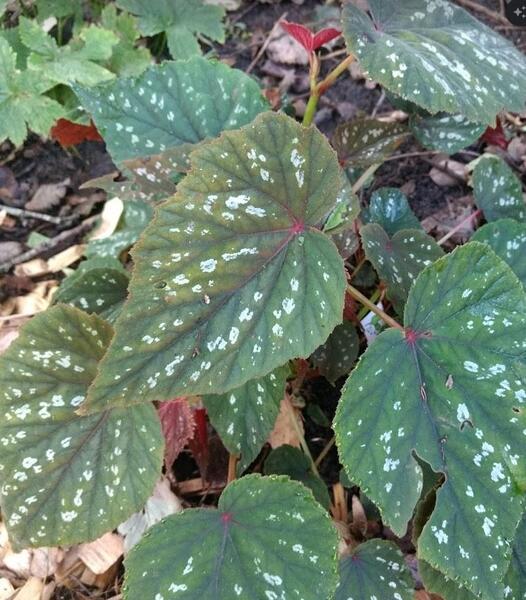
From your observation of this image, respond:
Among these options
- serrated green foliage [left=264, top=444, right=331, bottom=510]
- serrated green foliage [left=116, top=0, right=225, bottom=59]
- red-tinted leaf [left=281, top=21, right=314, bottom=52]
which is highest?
red-tinted leaf [left=281, top=21, right=314, bottom=52]

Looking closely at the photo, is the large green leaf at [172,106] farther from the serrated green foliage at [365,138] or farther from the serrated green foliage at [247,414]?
the serrated green foliage at [247,414]

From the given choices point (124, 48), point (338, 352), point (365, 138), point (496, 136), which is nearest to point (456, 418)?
point (338, 352)

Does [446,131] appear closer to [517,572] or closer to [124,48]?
[517,572]

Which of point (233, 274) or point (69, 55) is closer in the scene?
point (233, 274)

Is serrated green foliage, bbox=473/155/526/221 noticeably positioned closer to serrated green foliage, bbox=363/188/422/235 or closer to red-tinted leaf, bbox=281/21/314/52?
serrated green foliage, bbox=363/188/422/235

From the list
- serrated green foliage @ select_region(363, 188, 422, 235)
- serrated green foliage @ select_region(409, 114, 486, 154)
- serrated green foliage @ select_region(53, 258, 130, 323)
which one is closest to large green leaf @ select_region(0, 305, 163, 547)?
serrated green foliage @ select_region(53, 258, 130, 323)

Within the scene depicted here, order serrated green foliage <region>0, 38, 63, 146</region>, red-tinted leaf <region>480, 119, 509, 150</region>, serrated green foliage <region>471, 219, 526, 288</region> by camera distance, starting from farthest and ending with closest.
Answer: serrated green foliage <region>0, 38, 63, 146</region> → red-tinted leaf <region>480, 119, 509, 150</region> → serrated green foliage <region>471, 219, 526, 288</region>

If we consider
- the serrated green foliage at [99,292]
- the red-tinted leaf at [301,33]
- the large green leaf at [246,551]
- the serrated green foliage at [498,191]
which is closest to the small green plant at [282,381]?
the large green leaf at [246,551]
